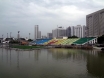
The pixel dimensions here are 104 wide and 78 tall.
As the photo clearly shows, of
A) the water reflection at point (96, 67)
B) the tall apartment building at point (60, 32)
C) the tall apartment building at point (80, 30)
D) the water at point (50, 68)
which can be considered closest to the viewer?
the water at point (50, 68)

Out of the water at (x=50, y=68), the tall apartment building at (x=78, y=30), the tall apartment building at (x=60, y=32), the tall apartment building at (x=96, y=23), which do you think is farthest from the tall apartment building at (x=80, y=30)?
the water at (x=50, y=68)

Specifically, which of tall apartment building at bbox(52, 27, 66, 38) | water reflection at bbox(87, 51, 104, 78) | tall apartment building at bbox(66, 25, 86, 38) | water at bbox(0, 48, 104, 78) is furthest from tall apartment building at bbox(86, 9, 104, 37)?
water at bbox(0, 48, 104, 78)

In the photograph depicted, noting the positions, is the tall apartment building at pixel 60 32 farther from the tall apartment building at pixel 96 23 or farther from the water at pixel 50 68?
the water at pixel 50 68

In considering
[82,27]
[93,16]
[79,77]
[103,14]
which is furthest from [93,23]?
[79,77]

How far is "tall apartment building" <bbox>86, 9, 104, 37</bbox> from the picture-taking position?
57109 millimetres

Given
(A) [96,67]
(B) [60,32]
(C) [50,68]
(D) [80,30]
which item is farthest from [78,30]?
(C) [50,68]

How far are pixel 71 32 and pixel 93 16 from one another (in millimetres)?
33810

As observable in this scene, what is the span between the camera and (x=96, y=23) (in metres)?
60.9

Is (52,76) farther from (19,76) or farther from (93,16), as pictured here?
(93,16)

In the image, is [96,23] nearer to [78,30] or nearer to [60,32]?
[78,30]

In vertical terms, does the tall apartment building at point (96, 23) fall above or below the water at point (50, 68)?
above

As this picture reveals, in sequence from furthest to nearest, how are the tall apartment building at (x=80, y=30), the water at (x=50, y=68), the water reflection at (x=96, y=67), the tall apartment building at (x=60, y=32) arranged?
the tall apartment building at (x=60, y=32) → the tall apartment building at (x=80, y=30) → the water reflection at (x=96, y=67) → the water at (x=50, y=68)

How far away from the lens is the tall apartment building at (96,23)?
57.1 m

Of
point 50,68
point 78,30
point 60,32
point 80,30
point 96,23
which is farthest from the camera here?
point 60,32
